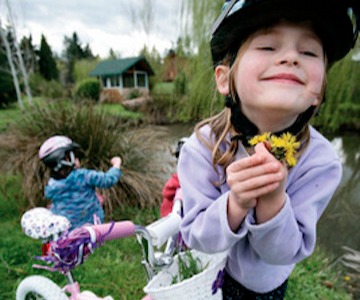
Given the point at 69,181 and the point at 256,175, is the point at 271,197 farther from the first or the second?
the point at 69,181

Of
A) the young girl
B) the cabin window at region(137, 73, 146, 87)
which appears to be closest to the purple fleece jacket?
the young girl

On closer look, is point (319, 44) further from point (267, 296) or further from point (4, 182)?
point (4, 182)

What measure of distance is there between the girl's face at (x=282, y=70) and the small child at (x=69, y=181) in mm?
2221

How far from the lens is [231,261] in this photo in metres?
1.10

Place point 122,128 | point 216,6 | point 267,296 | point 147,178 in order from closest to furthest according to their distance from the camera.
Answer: point 267,296 < point 147,178 < point 122,128 < point 216,6

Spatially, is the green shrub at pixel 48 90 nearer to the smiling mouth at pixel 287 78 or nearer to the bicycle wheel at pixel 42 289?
the bicycle wheel at pixel 42 289

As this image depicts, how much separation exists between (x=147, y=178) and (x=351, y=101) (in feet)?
25.3

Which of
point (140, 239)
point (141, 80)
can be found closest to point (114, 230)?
point (140, 239)

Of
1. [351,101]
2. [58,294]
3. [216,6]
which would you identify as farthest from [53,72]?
[58,294]

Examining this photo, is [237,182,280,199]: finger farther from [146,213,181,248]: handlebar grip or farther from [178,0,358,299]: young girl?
[146,213,181,248]: handlebar grip

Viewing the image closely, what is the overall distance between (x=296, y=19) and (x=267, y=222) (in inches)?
19.9

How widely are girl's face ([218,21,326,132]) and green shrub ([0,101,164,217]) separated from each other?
10.8ft

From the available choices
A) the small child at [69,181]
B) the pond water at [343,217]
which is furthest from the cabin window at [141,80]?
the small child at [69,181]

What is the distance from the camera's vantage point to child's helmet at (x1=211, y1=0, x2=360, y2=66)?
2.36 feet
